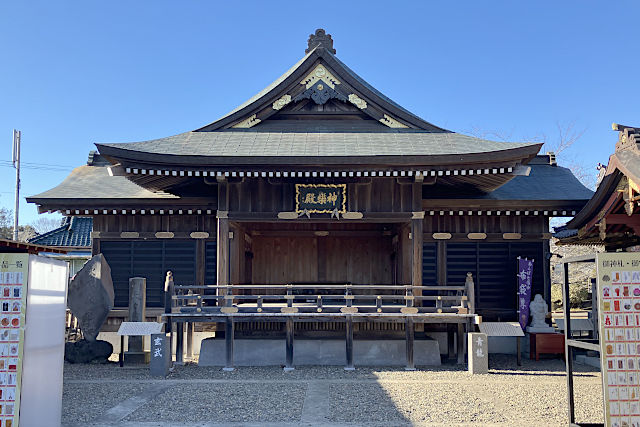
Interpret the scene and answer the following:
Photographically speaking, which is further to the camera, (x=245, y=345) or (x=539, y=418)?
(x=245, y=345)

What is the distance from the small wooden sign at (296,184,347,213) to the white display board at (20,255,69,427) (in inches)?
289

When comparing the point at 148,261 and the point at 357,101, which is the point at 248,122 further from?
the point at 148,261

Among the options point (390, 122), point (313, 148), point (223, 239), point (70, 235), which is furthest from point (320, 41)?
point (70, 235)

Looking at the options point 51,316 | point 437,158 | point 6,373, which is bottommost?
point 6,373

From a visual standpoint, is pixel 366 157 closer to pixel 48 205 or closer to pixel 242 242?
pixel 242 242

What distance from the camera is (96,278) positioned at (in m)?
14.8

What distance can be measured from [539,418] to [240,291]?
9.99 meters

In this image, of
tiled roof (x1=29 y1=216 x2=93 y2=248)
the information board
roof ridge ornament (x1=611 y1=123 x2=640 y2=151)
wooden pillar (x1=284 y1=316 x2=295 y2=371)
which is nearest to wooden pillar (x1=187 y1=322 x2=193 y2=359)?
wooden pillar (x1=284 y1=316 x2=295 y2=371)

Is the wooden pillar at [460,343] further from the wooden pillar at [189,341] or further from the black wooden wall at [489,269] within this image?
the wooden pillar at [189,341]

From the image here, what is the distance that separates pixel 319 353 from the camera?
14305mm

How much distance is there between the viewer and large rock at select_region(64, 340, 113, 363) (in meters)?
14.5

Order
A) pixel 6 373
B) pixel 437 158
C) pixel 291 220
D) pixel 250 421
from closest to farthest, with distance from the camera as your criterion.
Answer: pixel 6 373 → pixel 250 421 → pixel 437 158 → pixel 291 220

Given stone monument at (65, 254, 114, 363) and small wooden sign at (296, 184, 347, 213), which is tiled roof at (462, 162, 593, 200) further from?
stone monument at (65, 254, 114, 363)

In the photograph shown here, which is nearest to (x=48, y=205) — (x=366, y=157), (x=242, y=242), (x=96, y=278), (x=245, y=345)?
(x=96, y=278)
